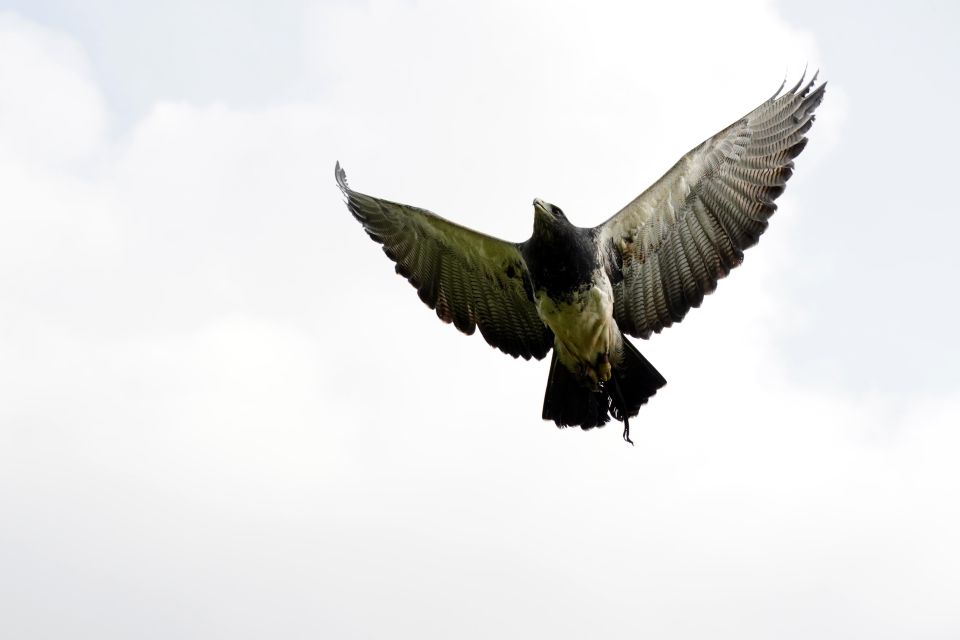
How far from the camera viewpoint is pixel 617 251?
14320 mm

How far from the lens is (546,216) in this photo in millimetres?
13484

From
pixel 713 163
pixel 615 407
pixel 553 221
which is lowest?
pixel 615 407

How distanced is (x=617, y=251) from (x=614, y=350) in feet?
3.02

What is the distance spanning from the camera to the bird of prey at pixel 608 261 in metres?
13.8

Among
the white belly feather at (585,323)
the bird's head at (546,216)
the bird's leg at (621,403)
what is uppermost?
the bird's head at (546,216)

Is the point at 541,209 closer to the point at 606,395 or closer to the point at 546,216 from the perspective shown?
the point at 546,216

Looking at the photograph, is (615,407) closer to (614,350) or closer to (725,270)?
(614,350)

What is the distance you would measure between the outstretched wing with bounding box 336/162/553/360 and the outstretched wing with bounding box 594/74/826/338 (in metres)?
0.90

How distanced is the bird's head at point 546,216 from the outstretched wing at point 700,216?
0.63m

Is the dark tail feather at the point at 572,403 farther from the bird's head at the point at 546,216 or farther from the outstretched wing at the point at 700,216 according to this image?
the bird's head at the point at 546,216

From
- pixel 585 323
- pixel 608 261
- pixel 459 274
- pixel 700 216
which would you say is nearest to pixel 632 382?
pixel 585 323

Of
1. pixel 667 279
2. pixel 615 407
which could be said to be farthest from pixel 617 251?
pixel 615 407

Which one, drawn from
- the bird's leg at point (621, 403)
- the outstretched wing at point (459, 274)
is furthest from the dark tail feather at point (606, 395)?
the outstretched wing at point (459, 274)

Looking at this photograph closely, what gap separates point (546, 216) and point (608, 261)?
3.38 feet
